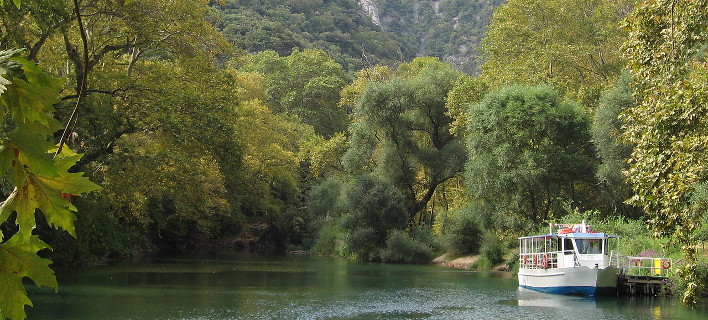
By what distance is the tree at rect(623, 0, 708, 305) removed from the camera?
10648mm

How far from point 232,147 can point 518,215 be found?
1951cm

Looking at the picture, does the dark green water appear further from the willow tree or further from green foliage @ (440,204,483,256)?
the willow tree

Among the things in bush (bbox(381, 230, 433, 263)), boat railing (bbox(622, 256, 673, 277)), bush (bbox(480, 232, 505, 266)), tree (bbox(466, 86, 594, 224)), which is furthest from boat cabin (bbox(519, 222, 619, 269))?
bush (bbox(381, 230, 433, 263))

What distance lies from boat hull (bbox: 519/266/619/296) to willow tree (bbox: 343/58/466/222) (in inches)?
664

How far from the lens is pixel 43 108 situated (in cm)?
178

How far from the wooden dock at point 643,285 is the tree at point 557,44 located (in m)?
15.4

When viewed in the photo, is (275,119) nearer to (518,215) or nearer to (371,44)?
(518,215)

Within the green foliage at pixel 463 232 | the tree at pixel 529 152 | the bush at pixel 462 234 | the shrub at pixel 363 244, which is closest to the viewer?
the tree at pixel 529 152

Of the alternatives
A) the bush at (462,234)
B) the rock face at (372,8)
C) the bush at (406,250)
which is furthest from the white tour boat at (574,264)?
the rock face at (372,8)

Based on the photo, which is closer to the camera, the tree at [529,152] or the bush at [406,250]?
the tree at [529,152]

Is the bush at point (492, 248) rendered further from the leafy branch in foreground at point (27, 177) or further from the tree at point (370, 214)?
the leafy branch in foreground at point (27, 177)

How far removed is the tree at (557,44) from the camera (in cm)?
4269

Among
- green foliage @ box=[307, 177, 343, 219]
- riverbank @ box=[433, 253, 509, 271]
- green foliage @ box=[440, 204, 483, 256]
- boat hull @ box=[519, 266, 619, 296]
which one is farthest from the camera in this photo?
green foliage @ box=[307, 177, 343, 219]

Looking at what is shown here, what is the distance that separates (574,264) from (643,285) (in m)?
2.70
